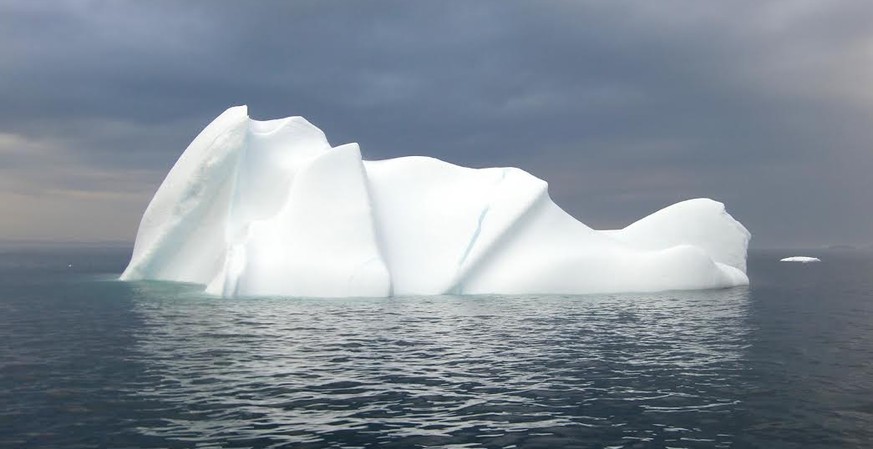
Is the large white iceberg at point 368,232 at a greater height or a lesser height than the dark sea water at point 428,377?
greater

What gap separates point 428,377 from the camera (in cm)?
Result: 1731

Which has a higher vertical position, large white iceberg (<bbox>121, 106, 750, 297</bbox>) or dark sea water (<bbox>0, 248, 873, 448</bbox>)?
large white iceberg (<bbox>121, 106, 750, 297</bbox>)

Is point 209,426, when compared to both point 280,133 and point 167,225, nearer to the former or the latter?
point 167,225

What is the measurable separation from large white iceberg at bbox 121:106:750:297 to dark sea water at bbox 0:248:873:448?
5.83 meters

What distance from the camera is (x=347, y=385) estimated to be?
53.8 feet

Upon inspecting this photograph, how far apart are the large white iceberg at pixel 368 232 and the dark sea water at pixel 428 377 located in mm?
5833

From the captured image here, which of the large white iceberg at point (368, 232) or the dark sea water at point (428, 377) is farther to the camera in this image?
the large white iceberg at point (368, 232)

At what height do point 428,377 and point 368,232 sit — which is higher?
point 368,232

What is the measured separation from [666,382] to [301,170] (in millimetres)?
29629

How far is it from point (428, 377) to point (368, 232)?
21816 mm

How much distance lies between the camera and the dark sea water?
41.3 ft

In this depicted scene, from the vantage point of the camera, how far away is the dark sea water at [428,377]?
1259 centimetres

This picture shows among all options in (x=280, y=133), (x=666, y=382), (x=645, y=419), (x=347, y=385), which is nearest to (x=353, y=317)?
(x=347, y=385)

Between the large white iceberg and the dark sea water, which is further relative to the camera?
the large white iceberg
